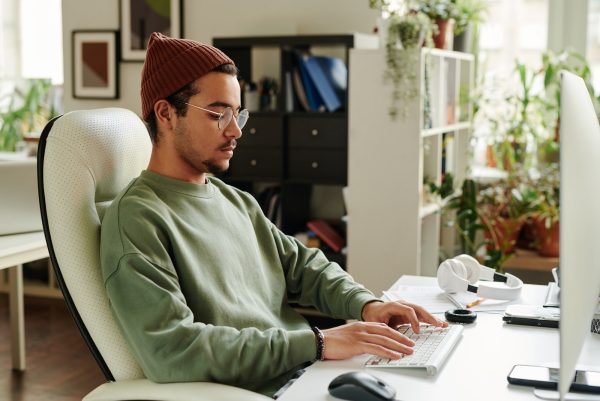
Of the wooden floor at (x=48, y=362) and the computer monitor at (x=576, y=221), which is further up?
the computer monitor at (x=576, y=221)

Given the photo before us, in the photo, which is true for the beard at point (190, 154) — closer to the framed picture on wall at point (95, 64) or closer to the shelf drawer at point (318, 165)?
the shelf drawer at point (318, 165)

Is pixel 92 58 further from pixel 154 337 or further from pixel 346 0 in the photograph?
pixel 154 337

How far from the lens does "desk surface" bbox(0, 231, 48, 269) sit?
2740 millimetres

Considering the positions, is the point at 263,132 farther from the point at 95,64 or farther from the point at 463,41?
the point at 95,64

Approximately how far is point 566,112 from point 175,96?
94cm

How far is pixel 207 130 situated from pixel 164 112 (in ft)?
0.33

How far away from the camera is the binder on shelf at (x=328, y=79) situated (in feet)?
13.0

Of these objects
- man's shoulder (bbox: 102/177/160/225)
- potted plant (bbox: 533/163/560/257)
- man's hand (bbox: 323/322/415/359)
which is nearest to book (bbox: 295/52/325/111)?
potted plant (bbox: 533/163/560/257)

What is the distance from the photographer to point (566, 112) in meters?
1.08

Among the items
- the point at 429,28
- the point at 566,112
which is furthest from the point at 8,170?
the point at 566,112

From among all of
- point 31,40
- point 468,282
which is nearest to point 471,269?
point 468,282

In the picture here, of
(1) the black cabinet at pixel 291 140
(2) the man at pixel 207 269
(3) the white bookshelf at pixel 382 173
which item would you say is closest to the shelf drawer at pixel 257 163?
(1) the black cabinet at pixel 291 140

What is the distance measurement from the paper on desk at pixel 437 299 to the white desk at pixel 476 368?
98 millimetres

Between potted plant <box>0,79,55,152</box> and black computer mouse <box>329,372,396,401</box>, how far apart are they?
4.19 m
